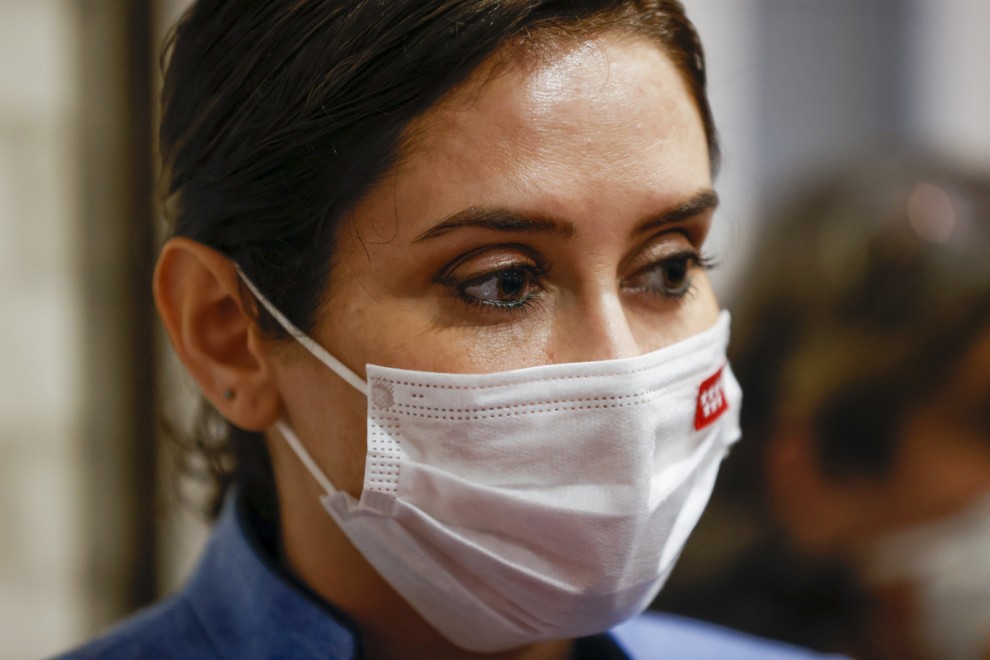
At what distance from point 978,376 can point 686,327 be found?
1333 millimetres

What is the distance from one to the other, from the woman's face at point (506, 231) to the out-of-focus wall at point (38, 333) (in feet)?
4.32

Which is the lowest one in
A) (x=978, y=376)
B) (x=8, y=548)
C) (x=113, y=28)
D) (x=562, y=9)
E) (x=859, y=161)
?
(x=8, y=548)

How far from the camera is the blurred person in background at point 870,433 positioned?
7.66ft

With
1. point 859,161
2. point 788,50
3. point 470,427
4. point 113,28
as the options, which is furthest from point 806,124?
point 470,427

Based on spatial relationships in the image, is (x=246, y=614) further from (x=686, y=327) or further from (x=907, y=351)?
(x=907, y=351)

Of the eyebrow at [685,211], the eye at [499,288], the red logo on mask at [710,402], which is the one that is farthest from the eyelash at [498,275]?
the red logo on mask at [710,402]

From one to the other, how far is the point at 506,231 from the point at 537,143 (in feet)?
0.37

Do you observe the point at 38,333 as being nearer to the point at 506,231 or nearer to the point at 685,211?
the point at 506,231

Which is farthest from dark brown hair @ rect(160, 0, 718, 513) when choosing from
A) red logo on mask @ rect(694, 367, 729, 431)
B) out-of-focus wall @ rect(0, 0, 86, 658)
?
out-of-focus wall @ rect(0, 0, 86, 658)

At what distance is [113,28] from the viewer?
2.42 meters

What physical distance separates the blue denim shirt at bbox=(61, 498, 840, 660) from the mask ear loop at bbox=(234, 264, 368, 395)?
327mm

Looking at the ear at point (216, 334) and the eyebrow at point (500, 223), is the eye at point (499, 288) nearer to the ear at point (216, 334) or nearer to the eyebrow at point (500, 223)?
the eyebrow at point (500, 223)

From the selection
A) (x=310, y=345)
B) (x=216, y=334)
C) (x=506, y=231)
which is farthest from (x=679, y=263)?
(x=216, y=334)

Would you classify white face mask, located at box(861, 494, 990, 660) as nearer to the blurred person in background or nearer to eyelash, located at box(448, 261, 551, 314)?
the blurred person in background
